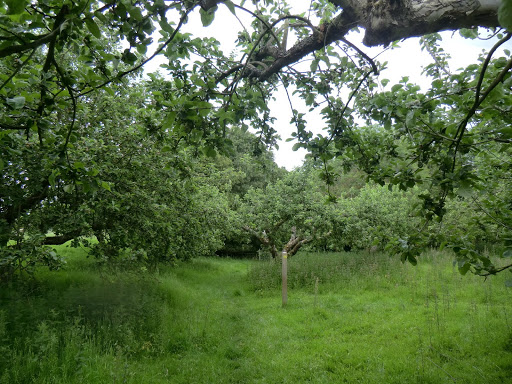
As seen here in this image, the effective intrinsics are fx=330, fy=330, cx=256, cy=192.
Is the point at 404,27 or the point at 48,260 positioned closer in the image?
the point at 404,27

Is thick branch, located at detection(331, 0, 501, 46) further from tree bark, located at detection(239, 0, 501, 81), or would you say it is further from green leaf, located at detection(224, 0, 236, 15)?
green leaf, located at detection(224, 0, 236, 15)

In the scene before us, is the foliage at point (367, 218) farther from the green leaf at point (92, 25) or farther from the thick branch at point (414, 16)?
the green leaf at point (92, 25)

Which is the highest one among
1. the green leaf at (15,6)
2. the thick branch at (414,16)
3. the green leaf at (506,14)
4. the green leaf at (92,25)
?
the thick branch at (414,16)

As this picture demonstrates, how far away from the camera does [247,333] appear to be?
735 cm

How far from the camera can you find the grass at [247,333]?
193 inches

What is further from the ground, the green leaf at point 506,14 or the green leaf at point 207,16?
the green leaf at point 207,16

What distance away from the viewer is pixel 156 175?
7062 mm

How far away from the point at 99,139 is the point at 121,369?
4023mm

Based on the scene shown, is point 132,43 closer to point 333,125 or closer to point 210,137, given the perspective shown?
point 210,137

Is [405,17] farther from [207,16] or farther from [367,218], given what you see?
[367,218]

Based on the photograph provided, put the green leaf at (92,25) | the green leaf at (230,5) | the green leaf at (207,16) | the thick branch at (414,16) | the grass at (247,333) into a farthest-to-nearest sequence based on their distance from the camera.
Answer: the grass at (247,333)
the thick branch at (414,16)
the green leaf at (207,16)
the green leaf at (230,5)
the green leaf at (92,25)

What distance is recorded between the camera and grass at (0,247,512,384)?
16.1 ft

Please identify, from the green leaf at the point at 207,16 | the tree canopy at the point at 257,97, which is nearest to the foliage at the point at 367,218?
the tree canopy at the point at 257,97

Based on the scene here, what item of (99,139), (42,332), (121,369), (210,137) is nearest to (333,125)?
(210,137)
